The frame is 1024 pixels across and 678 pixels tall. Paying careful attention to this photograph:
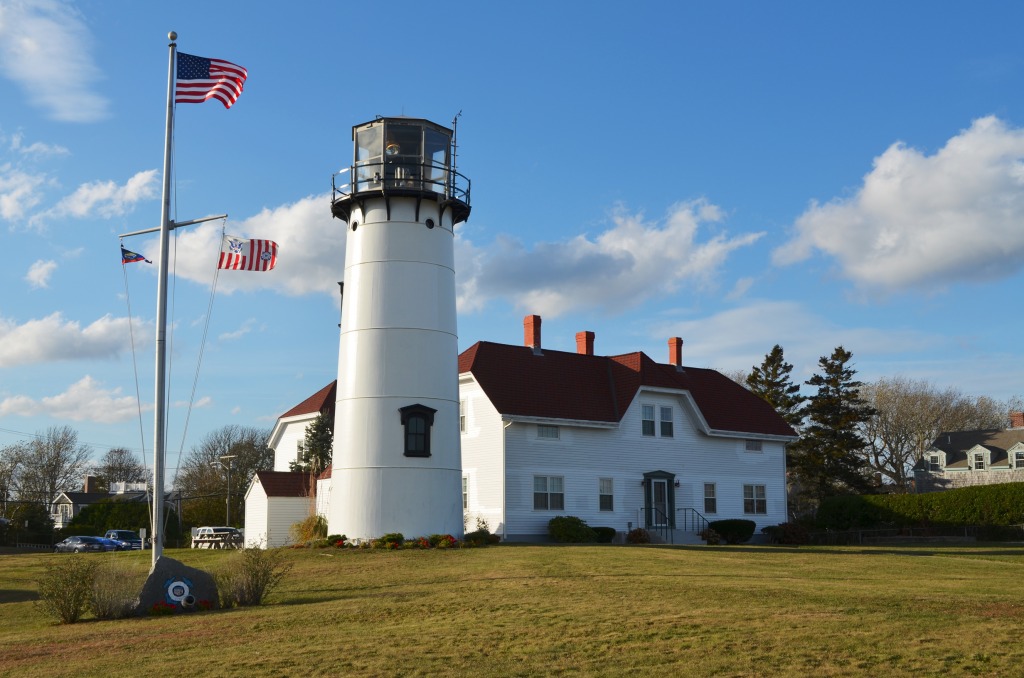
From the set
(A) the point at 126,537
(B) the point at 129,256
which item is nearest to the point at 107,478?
(A) the point at 126,537

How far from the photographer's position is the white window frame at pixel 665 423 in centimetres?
4081

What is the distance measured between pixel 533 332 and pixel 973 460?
4163cm

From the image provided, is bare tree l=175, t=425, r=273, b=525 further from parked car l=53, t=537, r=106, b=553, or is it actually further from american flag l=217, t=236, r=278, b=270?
american flag l=217, t=236, r=278, b=270

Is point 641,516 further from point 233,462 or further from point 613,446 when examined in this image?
point 233,462

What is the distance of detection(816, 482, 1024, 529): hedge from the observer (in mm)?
40594

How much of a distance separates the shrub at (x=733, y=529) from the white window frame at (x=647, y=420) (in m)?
4.28

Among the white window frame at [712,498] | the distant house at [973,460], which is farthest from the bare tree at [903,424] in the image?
the white window frame at [712,498]

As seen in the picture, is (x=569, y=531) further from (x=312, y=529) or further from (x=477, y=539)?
(x=312, y=529)

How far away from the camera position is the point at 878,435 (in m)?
74.5

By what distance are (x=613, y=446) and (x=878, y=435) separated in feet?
138

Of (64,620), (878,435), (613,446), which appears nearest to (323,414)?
(613,446)

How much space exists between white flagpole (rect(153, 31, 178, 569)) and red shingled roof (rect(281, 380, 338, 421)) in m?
31.1

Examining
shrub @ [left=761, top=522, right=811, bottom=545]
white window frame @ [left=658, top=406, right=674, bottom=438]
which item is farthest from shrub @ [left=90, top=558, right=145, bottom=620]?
shrub @ [left=761, top=522, right=811, bottom=545]

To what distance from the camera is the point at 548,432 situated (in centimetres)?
3728
